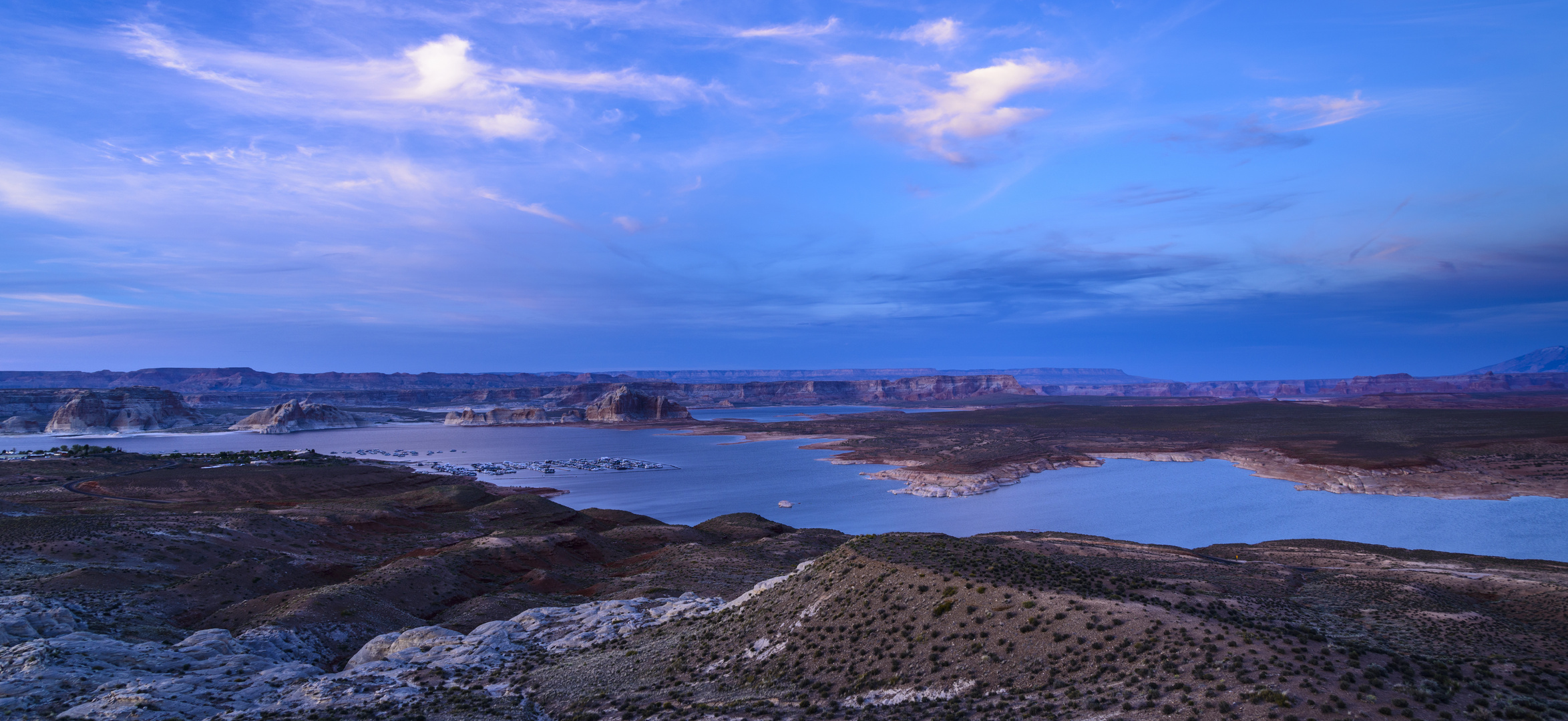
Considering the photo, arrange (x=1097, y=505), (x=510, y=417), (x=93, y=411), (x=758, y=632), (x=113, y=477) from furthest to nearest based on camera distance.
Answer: (x=510, y=417)
(x=93, y=411)
(x=113, y=477)
(x=1097, y=505)
(x=758, y=632)

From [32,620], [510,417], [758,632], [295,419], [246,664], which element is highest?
[32,620]

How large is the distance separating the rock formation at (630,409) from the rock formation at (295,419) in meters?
50.2

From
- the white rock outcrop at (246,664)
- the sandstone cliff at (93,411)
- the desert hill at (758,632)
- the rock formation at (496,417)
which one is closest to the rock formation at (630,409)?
the rock formation at (496,417)

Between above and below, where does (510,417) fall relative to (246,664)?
below

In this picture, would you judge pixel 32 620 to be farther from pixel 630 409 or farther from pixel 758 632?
pixel 630 409

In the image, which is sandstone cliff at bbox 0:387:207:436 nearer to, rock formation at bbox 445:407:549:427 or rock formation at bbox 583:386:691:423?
rock formation at bbox 445:407:549:427

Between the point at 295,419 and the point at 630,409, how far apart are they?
65.0m

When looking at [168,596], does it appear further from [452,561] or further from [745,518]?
[745,518]

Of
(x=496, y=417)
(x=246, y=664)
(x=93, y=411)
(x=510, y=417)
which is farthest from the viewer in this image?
(x=510, y=417)

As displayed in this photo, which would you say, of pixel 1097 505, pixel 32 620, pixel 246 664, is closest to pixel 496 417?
pixel 1097 505

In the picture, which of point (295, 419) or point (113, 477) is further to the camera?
point (295, 419)

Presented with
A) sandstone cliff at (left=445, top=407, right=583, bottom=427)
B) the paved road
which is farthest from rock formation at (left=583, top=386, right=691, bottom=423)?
the paved road

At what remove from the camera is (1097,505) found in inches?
2315

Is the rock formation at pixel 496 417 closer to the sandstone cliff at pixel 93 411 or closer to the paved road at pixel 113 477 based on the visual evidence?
the sandstone cliff at pixel 93 411
